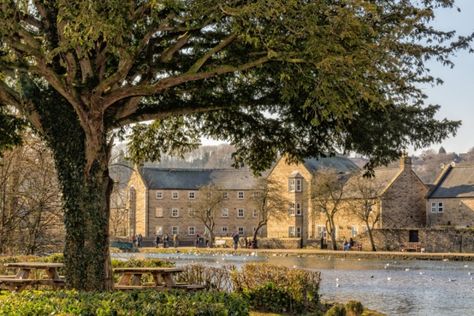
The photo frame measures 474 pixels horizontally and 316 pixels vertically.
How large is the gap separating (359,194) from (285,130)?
55.2 m

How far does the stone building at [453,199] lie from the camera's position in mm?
72125

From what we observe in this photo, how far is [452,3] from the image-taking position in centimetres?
1695

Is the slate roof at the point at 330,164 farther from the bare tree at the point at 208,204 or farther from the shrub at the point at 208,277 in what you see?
the shrub at the point at 208,277

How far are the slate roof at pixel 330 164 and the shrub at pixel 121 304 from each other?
7002 centimetres

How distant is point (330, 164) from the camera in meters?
86.7

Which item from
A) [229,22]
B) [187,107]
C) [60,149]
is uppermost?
[229,22]

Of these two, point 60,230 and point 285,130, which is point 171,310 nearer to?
point 285,130

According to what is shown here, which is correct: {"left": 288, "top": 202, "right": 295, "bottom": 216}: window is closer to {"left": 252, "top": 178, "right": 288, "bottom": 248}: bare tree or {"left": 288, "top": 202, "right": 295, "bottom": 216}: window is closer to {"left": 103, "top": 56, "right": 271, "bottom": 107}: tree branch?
{"left": 252, "top": 178, "right": 288, "bottom": 248}: bare tree

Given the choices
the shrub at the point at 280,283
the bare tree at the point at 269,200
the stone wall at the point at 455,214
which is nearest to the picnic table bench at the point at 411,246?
the stone wall at the point at 455,214

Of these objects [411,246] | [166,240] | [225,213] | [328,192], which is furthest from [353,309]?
[225,213]

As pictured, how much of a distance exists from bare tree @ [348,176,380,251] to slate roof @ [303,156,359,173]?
8.95 meters

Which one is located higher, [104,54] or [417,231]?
[104,54]

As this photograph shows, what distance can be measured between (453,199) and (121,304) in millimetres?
64747

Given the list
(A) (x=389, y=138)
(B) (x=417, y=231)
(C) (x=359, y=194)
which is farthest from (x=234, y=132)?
(C) (x=359, y=194)
